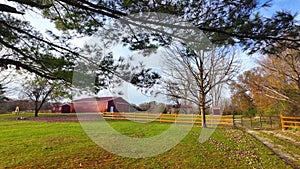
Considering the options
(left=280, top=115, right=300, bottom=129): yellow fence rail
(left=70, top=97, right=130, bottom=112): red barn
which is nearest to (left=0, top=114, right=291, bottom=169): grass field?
(left=70, top=97, right=130, bottom=112): red barn

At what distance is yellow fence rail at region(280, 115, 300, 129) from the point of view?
7.91 m

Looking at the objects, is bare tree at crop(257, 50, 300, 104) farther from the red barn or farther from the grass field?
the red barn

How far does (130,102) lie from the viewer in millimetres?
2166

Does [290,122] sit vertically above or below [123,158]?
above

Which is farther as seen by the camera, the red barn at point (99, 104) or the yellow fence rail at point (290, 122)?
the yellow fence rail at point (290, 122)

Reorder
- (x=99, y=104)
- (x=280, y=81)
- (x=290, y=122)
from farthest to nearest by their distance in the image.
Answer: (x=280, y=81), (x=290, y=122), (x=99, y=104)

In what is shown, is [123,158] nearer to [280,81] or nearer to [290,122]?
[290,122]

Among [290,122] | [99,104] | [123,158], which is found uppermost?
[99,104]

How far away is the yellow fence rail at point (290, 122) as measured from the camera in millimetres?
7909

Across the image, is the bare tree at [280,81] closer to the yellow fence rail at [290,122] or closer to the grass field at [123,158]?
the yellow fence rail at [290,122]

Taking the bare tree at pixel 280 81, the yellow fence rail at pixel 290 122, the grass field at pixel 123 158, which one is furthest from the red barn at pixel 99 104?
the yellow fence rail at pixel 290 122

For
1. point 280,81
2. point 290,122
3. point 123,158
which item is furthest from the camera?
point 280,81

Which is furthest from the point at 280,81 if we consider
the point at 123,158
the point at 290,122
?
the point at 123,158

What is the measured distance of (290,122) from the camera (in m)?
8.25
